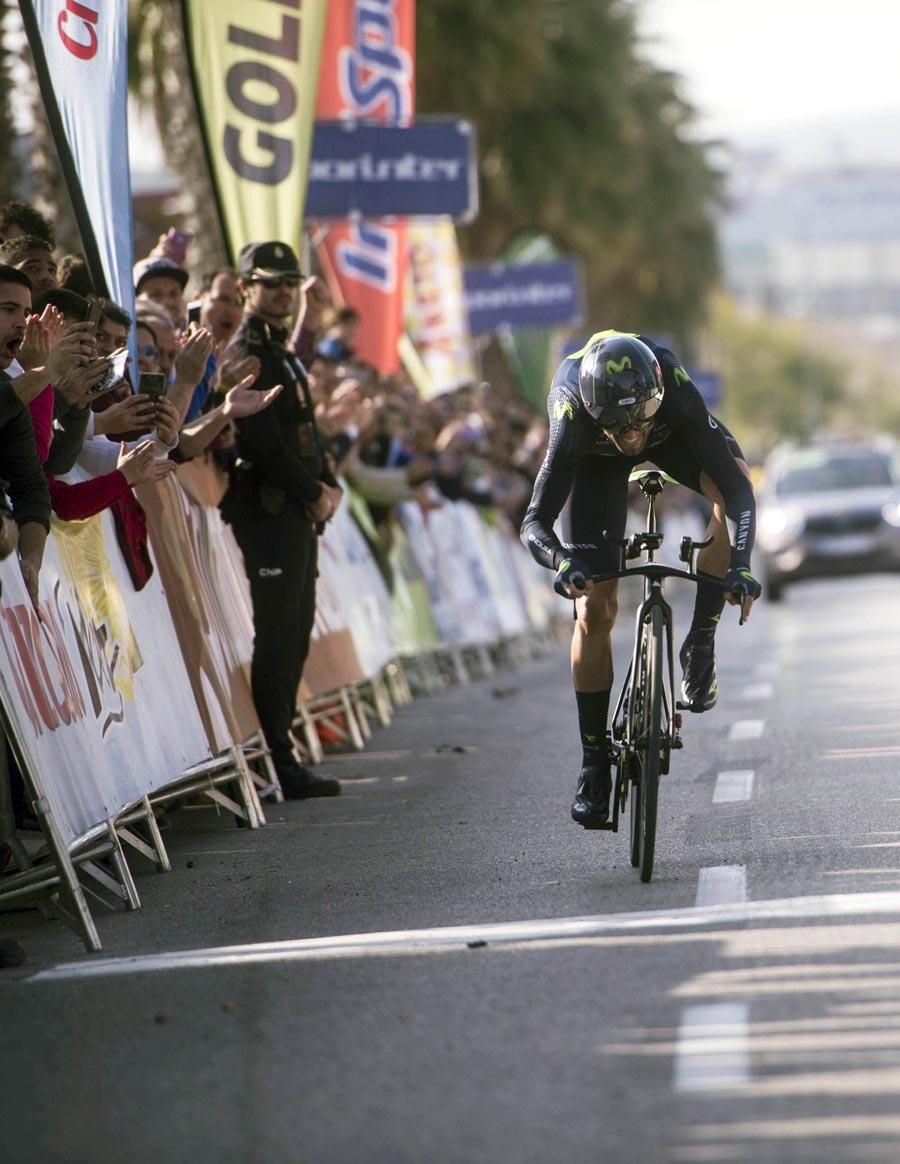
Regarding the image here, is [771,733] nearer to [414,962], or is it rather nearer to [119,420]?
[119,420]

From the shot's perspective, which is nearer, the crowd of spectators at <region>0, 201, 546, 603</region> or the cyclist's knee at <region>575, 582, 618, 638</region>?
the crowd of spectators at <region>0, 201, 546, 603</region>

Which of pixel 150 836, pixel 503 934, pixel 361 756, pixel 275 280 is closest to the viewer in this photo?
pixel 503 934

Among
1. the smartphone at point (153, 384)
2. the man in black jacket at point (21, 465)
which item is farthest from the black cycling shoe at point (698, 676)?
the smartphone at point (153, 384)

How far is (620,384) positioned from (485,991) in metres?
2.43

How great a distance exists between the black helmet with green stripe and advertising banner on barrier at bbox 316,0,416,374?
1209 cm

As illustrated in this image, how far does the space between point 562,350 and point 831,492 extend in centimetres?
1093

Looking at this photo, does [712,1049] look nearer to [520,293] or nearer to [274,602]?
[274,602]

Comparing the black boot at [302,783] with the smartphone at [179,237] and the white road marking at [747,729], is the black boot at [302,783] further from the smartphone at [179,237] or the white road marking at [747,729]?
the smartphone at [179,237]

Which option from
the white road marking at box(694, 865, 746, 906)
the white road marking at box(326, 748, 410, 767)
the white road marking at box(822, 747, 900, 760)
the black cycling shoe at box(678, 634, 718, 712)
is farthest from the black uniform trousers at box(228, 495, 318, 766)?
the white road marking at box(694, 865, 746, 906)

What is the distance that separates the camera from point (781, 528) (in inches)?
1228

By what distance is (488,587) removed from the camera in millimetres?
21359

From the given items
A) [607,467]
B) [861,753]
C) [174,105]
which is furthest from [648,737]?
[174,105]

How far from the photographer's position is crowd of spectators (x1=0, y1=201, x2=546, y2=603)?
8.03m

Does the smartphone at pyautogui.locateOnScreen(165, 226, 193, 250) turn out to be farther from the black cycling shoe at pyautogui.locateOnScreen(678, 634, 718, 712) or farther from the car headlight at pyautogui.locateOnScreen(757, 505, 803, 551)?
the car headlight at pyautogui.locateOnScreen(757, 505, 803, 551)
